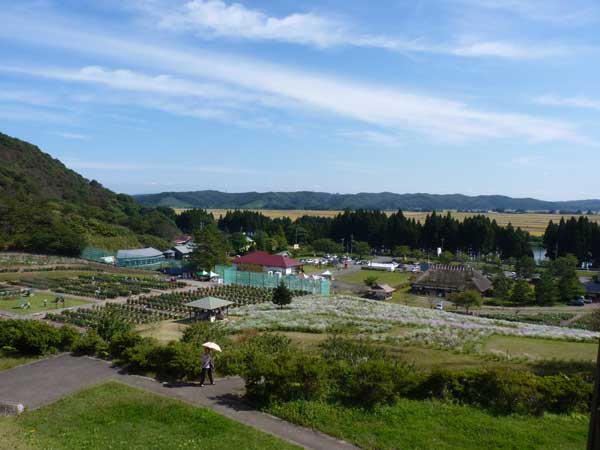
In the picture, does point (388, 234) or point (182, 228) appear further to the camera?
point (182, 228)

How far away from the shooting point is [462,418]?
8.59m

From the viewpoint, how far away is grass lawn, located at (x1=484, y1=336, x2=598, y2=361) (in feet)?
57.5

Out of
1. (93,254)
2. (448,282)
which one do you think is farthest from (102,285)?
(448,282)

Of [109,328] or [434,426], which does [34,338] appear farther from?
[434,426]

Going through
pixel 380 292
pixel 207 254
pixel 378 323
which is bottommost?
pixel 380 292

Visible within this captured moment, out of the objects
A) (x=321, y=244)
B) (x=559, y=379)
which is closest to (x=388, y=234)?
(x=321, y=244)

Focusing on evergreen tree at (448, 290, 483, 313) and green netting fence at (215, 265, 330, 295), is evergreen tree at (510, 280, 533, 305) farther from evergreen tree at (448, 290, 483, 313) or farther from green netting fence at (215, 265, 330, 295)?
green netting fence at (215, 265, 330, 295)

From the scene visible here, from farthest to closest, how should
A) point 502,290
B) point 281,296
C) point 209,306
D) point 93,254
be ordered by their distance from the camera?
point 93,254 → point 502,290 → point 281,296 → point 209,306

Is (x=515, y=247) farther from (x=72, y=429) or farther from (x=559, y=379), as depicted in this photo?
(x=72, y=429)

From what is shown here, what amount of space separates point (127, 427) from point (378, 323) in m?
16.9

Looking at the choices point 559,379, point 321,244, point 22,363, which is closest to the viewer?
point 559,379

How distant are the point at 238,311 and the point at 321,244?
45524mm

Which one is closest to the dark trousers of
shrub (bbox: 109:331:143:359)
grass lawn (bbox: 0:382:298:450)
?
grass lawn (bbox: 0:382:298:450)

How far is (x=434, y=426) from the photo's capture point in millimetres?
8297
